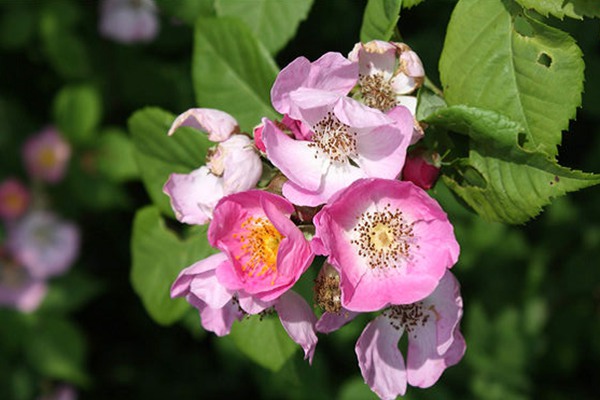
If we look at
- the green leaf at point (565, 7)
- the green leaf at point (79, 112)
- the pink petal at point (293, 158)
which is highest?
the green leaf at point (565, 7)

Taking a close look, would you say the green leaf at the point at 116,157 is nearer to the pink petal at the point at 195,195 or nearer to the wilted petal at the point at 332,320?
the pink petal at the point at 195,195

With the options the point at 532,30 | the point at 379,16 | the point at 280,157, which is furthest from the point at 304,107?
the point at 532,30

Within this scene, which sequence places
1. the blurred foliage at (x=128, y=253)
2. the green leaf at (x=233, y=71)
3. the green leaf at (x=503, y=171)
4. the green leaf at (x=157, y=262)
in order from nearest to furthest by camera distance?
the green leaf at (x=503, y=171), the green leaf at (x=233, y=71), the green leaf at (x=157, y=262), the blurred foliage at (x=128, y=253)

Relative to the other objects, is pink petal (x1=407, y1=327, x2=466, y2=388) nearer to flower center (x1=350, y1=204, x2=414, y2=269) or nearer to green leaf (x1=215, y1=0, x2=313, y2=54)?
flower center (x1=350, y1=204, x2=414, y2=269)

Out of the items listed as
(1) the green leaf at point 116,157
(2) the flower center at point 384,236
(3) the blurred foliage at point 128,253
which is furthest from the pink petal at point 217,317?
(1) the green leaf at point 116,157

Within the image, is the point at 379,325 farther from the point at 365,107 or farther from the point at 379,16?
the point at 379,16

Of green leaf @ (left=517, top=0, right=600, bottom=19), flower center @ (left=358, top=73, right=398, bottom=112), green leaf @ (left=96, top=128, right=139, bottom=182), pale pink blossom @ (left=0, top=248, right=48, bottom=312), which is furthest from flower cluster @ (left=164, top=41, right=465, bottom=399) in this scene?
pale pink blossom @ (left=0, top=248, right=48, bottom=312)

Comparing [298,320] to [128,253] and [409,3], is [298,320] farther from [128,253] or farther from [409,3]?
[128,253]
